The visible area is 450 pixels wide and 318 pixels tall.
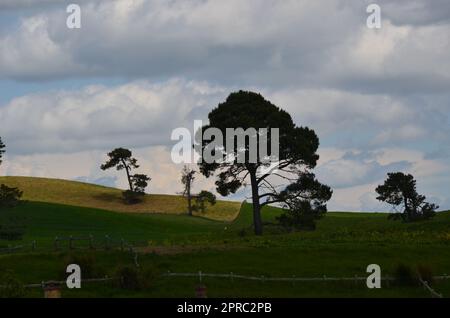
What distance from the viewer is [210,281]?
4809 centimetres

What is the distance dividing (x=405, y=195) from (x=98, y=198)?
207ft

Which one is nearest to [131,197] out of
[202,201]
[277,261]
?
[202,201]

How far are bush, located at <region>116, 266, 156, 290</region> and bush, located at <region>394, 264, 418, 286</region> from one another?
41.6 feet

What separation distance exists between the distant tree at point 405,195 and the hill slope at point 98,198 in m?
40.6

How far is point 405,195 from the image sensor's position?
10162 cm

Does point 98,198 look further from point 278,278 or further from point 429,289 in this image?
point 429,289

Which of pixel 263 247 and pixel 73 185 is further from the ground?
pixel 73 185

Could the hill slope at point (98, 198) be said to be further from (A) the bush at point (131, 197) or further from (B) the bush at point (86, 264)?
(B) the bush at point (86, 264)

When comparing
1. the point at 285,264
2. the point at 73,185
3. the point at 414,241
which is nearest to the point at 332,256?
the point at 285,264

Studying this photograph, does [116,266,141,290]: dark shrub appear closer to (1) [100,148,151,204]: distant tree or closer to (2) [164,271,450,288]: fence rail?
(2) [164,271,450,288]: fence rail

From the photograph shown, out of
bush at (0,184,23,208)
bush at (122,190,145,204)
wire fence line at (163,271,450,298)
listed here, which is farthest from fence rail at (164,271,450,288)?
bush at (122,190,145,204)
